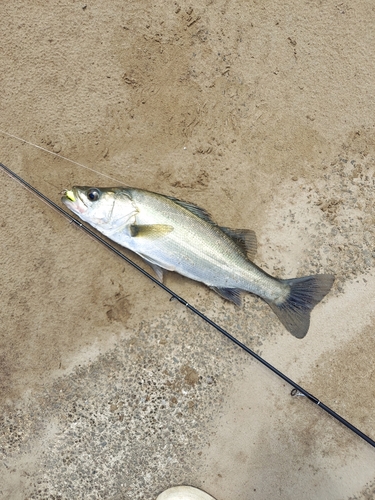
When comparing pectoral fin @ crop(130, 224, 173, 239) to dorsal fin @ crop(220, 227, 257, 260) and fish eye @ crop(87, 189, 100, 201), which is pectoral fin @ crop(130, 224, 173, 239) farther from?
dorsal fin @ crop(220, 227, 257, 260)

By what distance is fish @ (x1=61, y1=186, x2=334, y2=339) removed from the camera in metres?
2.70

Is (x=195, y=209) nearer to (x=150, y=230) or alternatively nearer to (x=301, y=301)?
(x=150, y=230)

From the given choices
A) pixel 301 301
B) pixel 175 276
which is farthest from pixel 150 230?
pixel 301 301

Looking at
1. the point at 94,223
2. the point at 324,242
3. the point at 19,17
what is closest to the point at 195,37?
the point at 19,17

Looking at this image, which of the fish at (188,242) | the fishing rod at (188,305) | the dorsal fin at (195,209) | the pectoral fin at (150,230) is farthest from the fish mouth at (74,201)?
the dorsal fin at (195,209)

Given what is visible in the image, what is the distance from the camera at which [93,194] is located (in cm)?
268

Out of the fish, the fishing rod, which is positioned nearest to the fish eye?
the fish

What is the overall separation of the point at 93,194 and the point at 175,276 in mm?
847

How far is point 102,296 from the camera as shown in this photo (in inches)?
116

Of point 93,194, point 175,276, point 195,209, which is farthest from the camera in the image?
point 175,276

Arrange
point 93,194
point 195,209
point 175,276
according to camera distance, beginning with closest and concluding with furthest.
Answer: point 93,194 → point 195,209 → point 175,276

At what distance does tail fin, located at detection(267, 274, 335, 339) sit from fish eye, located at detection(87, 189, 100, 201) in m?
1.44

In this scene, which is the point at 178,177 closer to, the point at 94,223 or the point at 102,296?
the point at 94,223

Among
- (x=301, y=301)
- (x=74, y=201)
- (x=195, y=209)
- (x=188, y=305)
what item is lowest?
(x=188, y=305)
